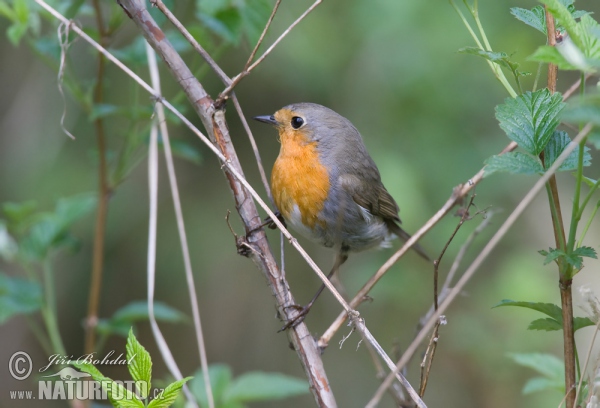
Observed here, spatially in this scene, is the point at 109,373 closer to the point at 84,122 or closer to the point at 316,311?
the point at 316,311

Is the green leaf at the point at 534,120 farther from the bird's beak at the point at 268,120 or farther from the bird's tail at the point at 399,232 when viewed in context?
the bird's tail at the point at 399,232

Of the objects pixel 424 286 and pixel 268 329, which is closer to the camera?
pixel 424 286

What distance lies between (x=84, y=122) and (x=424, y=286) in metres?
2.75

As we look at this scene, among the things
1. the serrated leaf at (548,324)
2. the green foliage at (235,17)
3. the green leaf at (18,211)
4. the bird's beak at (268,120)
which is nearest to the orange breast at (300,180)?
the bird's beak at (268,120)

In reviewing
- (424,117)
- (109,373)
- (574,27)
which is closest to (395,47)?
(424,117)

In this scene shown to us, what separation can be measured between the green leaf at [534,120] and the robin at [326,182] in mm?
1441

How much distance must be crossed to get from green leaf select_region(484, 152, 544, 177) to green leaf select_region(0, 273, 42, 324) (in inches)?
72.6

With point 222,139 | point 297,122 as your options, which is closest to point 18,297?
point 222,139

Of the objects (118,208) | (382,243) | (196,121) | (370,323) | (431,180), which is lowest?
(370,323)

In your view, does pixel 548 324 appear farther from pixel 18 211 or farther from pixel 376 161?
pixel 376 161

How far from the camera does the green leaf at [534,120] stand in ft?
5.21

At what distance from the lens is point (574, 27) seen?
1366 millimetres

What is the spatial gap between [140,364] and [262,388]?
40.7 inches

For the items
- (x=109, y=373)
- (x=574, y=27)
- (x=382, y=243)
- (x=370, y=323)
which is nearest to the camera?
(x=574, y=27)
